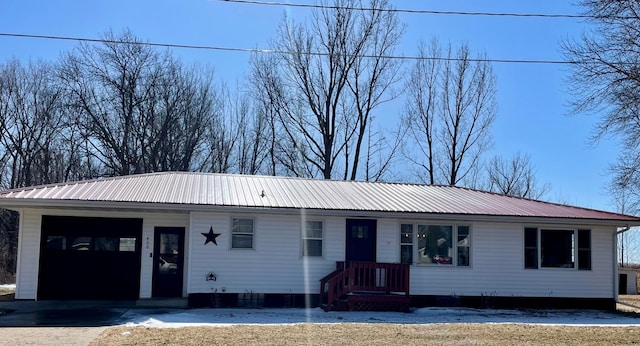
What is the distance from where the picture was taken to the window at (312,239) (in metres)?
15.7

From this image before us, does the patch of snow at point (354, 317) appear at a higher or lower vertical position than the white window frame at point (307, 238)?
lower

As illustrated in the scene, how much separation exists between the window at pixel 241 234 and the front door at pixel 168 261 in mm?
1678

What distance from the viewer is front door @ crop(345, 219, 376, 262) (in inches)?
626

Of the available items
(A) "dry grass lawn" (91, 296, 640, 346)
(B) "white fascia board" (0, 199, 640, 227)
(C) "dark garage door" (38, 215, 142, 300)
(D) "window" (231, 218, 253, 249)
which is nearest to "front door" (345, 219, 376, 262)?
(B) "white fascia board" (0, 199, 640, 227)

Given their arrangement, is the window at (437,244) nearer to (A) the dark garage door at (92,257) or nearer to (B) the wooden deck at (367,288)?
(B) the wooden deck at (367,288)

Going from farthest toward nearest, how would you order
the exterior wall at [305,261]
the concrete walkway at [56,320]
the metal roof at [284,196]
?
the exterior wall at [305,261], the metal roof at [284,196], the concrete walkway at [56,320]

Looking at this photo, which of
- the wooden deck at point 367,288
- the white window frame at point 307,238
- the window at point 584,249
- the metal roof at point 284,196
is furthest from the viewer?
the window at point 584,249

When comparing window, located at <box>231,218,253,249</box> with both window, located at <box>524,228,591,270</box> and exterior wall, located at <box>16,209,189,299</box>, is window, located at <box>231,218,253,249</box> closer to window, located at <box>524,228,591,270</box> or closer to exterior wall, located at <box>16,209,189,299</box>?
exterior wall, located at <box>16,209,189,299</box>

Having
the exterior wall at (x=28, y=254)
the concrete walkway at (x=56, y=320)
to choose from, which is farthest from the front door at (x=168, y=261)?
the exterior wall at (x=28, y=254)

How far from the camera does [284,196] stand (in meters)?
16.5

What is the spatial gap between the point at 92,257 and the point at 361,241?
7437 mm

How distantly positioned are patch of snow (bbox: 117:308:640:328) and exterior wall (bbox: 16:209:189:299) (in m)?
2.26

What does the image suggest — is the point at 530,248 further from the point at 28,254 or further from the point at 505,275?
the point at 28,254

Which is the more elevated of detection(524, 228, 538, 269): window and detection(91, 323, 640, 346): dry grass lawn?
detection(524, 228, 538, 269): window
